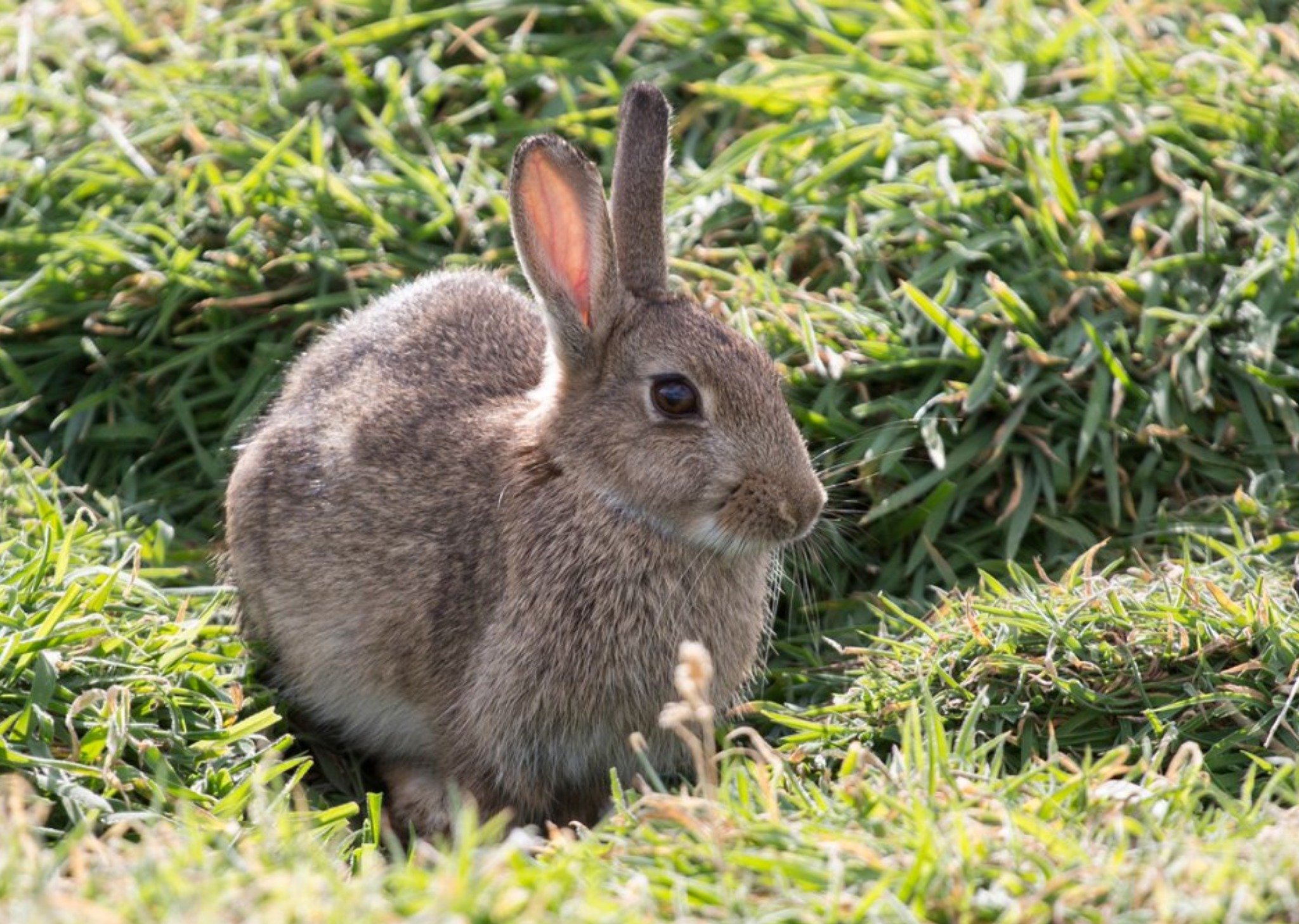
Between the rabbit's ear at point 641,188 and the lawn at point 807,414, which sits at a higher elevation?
the rabbit's ear at point 641,188

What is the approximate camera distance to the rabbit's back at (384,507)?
4.79 metres

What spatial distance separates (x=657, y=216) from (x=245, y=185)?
1789 mm

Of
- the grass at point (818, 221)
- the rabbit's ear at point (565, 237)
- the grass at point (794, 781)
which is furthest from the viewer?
the grass at point (818, 221)

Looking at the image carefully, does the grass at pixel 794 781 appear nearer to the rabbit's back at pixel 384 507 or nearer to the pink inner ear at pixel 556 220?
the rabbit's back at pixel 384 507

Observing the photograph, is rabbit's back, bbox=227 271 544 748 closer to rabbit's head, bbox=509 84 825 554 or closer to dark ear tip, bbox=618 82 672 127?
rabbit's head, bbox=509 84 825 554

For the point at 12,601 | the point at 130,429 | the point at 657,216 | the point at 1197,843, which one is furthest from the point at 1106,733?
the point at 130,429

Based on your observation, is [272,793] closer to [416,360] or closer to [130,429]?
[416,360]

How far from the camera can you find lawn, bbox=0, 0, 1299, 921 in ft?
10.6

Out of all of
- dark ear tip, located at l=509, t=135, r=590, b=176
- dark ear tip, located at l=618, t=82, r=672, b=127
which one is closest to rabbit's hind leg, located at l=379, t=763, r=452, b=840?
dark ear tip, located at l=509, t=135, r=590, b=176

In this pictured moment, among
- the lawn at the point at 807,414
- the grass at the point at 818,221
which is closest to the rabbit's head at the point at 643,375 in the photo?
the lawn at the point at 807,414

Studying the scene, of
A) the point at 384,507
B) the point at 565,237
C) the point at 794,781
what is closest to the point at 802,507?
the point at 794,781

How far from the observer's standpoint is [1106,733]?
4.35 metres

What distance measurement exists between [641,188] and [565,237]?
0.25 metres

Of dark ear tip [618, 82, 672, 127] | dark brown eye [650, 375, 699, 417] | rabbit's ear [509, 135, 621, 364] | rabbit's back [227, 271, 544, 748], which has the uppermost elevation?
dark ear tip [618, 82, 672, 127]
